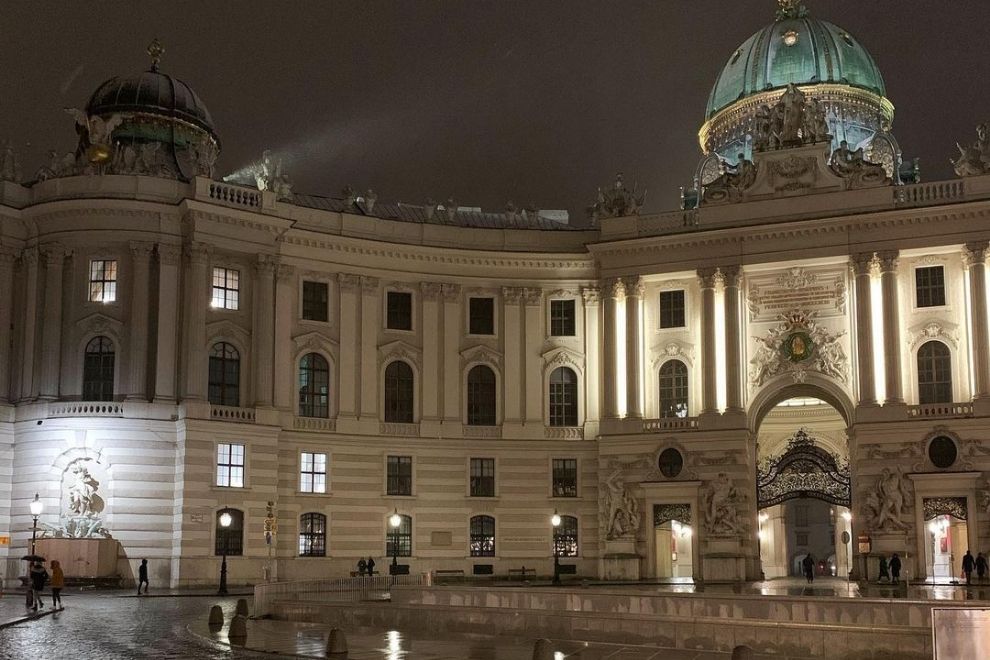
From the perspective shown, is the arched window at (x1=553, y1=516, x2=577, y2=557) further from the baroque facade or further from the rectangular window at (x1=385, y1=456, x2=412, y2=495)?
the rectangular window at (x1=385, y1=456, x2=412, y2=495)

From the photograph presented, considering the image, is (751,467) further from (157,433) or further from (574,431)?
(157,433)

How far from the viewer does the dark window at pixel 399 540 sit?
59.1m

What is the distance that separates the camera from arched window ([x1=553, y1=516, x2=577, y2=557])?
60.8m

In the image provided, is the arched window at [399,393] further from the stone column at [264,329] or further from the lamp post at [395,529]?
the stone column at [264,329]

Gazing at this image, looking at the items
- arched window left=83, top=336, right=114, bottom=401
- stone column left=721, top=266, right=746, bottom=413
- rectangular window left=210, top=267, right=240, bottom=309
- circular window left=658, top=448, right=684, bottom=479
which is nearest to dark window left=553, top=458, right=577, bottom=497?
circular window left=658, top=448, right=684, bottom=479

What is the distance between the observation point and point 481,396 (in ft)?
205

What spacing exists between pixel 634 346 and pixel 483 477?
9603 mm

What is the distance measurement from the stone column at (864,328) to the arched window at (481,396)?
1739 cm

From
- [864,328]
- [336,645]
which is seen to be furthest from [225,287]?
[336,645]

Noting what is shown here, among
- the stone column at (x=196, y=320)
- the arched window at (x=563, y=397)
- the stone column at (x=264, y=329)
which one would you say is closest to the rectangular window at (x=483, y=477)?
the arched window at (x=563, y=397)

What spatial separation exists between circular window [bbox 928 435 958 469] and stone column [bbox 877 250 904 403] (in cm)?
236

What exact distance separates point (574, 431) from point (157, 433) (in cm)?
2000

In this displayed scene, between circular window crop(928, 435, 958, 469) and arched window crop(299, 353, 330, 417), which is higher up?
arched window crop(299, 353, 330, 417)

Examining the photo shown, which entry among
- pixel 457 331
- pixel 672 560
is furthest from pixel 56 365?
pixel 672 560
